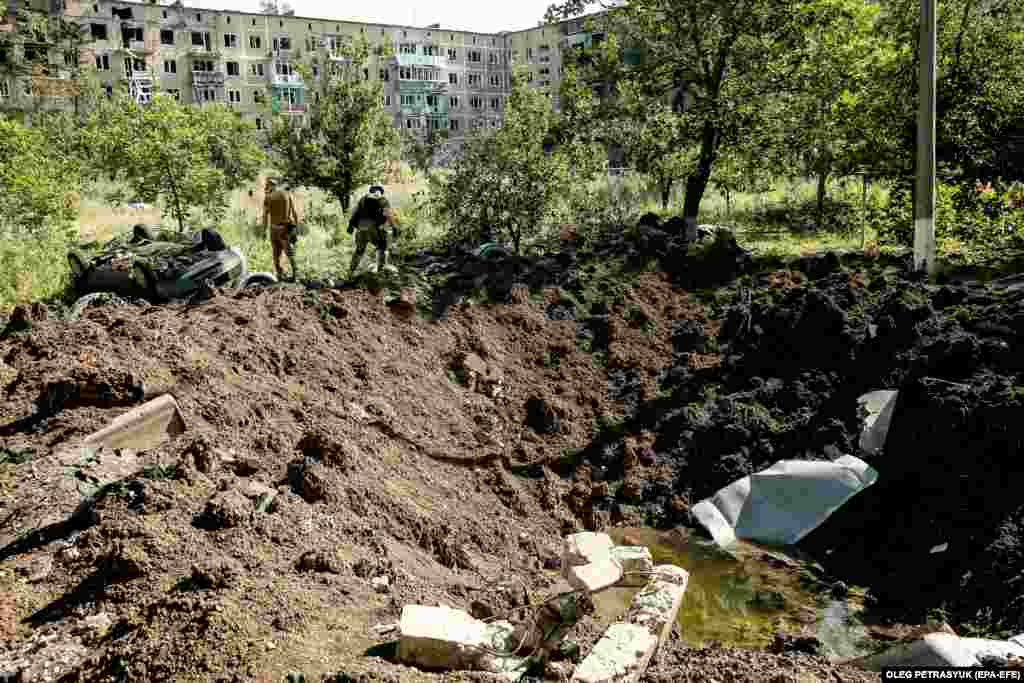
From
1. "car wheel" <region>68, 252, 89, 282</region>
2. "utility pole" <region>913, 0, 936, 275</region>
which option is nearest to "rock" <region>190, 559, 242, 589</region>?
"car wheel" <region>68, 252, 89, 282</region>

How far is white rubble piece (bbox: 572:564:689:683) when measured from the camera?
12.3 feet

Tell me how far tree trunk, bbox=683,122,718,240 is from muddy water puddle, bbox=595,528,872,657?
26.3ft

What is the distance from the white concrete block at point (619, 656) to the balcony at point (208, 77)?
202 feet

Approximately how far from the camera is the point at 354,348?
27.9 ft

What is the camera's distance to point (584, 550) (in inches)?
235

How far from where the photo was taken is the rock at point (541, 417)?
8602 mm

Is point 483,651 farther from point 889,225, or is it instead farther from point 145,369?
point 889,225

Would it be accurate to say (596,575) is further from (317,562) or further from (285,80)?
(285,80)

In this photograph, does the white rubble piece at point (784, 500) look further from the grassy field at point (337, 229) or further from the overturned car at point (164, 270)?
the grassy field at point (337, 229)

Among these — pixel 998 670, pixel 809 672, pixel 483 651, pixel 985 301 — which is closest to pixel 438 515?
pixel 483 651

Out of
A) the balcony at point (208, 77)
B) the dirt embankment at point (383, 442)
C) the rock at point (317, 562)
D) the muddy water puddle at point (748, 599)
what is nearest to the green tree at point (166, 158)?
the dirt embankment at point (383, 442)

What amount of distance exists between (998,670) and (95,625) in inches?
175

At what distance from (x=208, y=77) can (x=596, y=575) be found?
6074cm

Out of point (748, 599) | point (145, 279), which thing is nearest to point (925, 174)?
point (748, 599)
